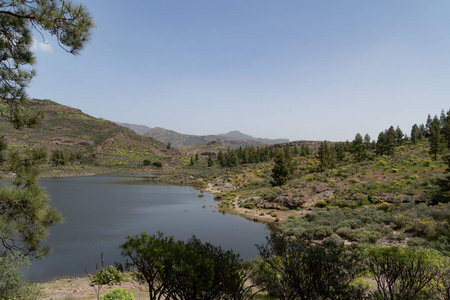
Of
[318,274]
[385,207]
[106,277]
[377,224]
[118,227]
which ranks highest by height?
[318,274]

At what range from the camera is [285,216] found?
3600cm

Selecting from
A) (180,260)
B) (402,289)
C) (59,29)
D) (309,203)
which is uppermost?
(59,29)

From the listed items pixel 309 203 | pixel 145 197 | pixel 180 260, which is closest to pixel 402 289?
pixel 180 260

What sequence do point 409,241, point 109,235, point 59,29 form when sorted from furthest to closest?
point 109,235 < point 409,241 < point 59,29

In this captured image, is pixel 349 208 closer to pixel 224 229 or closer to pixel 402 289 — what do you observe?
pixel 224 229

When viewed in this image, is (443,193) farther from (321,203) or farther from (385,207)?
(321,203)

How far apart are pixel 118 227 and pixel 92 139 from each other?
138002 mm

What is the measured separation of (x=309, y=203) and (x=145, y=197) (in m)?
38.2

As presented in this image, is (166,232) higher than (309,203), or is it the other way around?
(309,203)

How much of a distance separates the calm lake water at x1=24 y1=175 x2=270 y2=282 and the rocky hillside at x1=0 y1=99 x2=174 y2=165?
286ft

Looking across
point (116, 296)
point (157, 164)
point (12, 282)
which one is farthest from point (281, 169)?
point (157, 164)

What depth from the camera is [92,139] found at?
146250mm

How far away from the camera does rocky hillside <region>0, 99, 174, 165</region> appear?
12481 centimetres

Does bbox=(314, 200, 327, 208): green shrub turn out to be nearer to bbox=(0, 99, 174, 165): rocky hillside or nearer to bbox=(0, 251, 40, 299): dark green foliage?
bbox=(0, 251, 40, 299): dark green foliage
